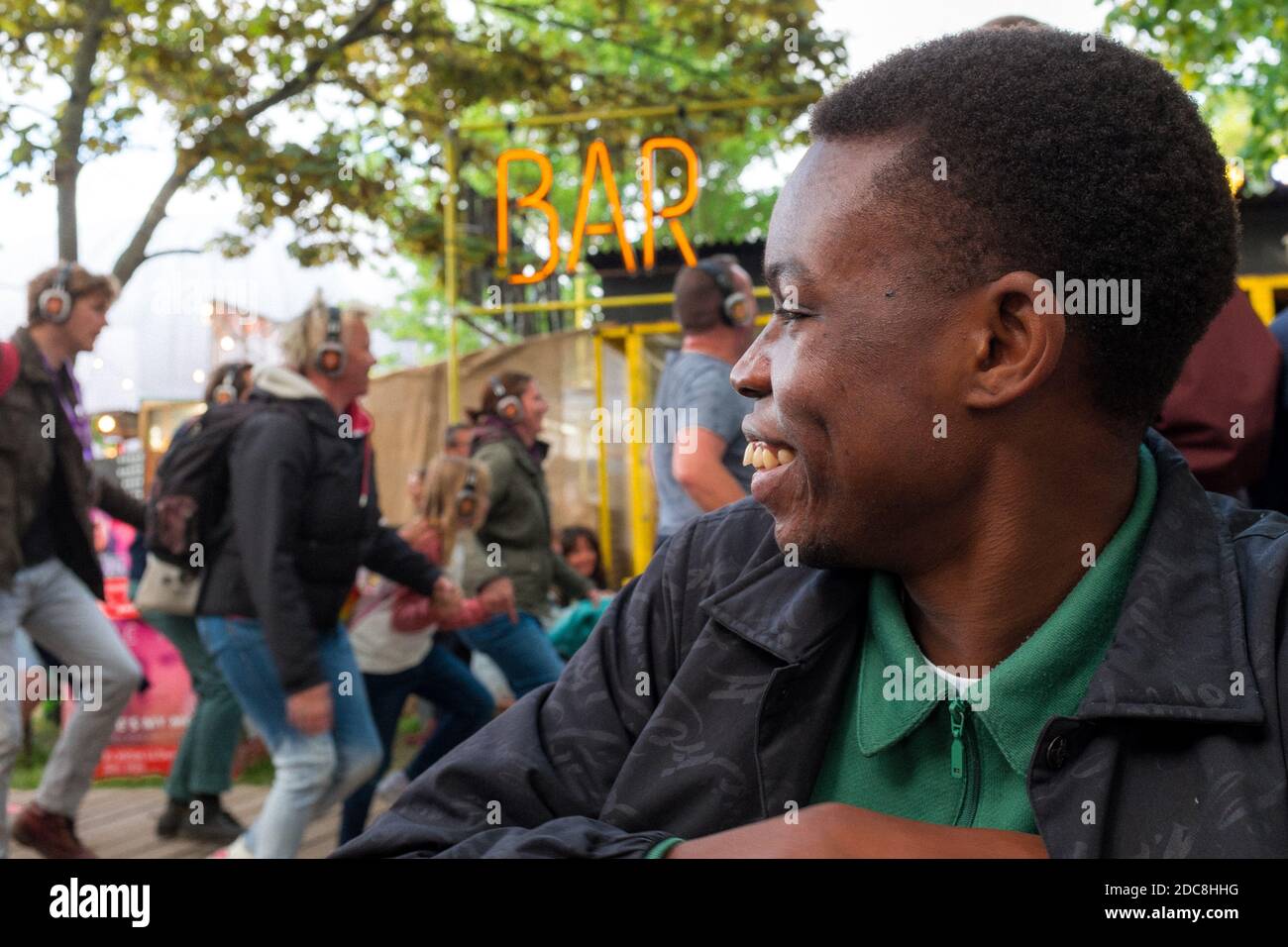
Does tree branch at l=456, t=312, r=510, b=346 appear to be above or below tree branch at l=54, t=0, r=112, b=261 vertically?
below

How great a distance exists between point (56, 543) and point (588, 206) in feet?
17.7

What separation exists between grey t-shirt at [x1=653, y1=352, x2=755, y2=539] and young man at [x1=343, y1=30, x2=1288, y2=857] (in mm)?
3031

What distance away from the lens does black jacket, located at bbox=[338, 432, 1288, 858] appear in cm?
123

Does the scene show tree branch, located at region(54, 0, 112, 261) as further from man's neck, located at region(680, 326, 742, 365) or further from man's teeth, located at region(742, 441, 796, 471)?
man's teeth, located at region(742, 441, 796, 471)

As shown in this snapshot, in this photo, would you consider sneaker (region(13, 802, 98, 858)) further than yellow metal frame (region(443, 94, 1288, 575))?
No

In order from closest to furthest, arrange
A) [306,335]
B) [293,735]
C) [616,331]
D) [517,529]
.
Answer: [293,735] → [306,335] → [517,529] → [616,331]

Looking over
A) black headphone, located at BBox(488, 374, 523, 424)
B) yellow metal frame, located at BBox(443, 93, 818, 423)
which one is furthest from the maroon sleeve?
yellow metal frame, located at BBox(443, 93, 818, 423)

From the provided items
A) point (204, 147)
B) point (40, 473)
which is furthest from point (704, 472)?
point (204, 147)

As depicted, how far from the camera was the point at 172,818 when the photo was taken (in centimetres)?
622

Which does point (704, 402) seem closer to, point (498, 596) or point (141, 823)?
point (498, 596)

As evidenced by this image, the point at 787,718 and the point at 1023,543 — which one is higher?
the point at 1023,543
